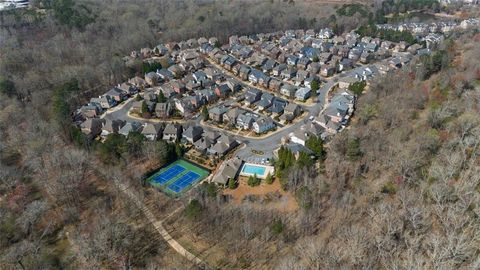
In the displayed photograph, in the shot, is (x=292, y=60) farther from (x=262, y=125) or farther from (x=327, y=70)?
(x=262, y=125)

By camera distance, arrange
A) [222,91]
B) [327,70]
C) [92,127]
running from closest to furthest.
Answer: [92,127]
[222,91]
[327,70]

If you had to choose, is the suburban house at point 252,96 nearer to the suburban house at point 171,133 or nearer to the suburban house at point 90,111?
the suburban house at point 171,133

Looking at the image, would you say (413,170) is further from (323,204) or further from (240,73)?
(240,73)

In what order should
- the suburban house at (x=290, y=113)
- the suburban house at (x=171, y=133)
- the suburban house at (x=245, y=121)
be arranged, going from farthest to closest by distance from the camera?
the suburban house at (x=290, y=113)
the suburban house at (x=245, y=121)
the suburban house at (x=171, y=133)

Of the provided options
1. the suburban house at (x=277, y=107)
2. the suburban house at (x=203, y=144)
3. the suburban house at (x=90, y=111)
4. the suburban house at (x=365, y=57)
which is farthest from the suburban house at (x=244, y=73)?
the suburban house at (x=90, y=111)

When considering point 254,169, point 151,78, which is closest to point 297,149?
point 254,169

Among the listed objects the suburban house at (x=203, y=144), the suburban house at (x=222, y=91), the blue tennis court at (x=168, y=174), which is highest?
the suburban house at (x=222, y=91)

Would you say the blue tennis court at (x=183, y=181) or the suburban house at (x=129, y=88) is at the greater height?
the suburban house at (x=129, y=88)

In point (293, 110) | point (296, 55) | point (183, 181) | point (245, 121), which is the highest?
point (296, 55)
